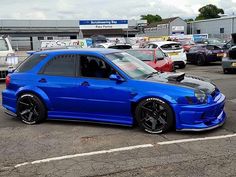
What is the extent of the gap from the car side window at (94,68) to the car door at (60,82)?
0.59ft

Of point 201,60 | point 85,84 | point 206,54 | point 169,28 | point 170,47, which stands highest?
A: point 169,28

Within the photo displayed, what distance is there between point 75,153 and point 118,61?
2236 millimetres

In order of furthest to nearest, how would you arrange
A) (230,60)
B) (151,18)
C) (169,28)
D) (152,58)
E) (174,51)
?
(151,18)
(169,28)
(174,51)
(230,60)
(152,58)

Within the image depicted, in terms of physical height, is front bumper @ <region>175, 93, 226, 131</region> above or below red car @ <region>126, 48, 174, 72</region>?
below

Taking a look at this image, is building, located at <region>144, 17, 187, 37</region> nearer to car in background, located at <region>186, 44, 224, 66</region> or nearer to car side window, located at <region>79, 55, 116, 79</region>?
car in background, located at <region>186, 44, 224, 66</region>

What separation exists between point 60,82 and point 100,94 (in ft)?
2.97

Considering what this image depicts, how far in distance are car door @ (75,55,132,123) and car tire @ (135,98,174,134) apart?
26cm

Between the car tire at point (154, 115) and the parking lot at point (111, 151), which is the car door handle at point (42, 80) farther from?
the car tire at point (154, 115)

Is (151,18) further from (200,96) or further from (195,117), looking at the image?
(195,117)

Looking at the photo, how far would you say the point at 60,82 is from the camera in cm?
750

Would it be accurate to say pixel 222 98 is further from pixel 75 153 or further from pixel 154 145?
pixel 75 153

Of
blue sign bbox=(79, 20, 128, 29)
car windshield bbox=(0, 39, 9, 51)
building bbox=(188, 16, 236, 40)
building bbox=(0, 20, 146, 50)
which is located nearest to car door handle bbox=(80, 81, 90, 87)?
car windshield bbox=(0, 39, 9, 51)

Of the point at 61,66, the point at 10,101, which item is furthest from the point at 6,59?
the point at 61,66

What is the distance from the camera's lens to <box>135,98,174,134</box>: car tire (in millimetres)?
6605
